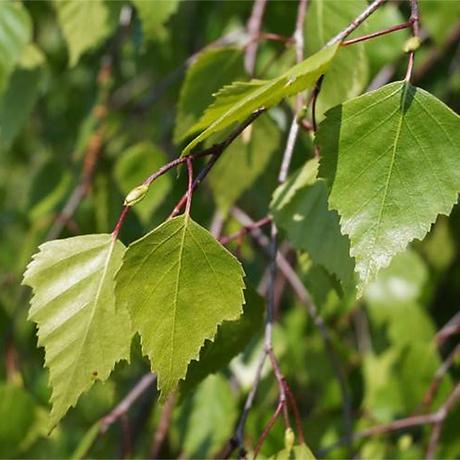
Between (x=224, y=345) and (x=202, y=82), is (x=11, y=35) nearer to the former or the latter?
(x=202, y=82)

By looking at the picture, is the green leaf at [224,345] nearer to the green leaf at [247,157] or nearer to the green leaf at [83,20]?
the green leaf at [247,157]

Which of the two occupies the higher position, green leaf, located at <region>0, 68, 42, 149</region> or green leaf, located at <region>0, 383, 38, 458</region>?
green leaf, located at <region>0, 68, 42, 149</region>

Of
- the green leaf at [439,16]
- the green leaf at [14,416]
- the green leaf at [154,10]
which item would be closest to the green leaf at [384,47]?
the green leaf at [439,16]

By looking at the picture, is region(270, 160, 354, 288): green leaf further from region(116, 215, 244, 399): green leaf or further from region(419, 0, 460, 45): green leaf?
region(419, 0, 460, 45): green leaf

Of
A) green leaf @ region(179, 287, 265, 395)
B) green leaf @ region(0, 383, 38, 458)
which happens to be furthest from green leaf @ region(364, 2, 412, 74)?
green leaf @ region(0, 383, 38, 458)

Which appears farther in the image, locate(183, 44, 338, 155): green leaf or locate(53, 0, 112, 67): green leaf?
locate(53, 0, 112, 67): green leaf

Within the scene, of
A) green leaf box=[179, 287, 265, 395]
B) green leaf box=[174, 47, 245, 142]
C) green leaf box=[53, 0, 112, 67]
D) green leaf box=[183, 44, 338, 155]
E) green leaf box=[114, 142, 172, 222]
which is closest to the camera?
green leaf box=[183, 44, 338, 155]
